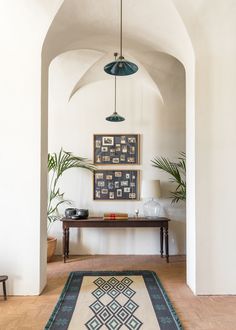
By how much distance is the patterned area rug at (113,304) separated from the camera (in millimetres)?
2439

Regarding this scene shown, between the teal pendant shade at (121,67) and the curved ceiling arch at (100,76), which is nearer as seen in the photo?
the teal pendant shade at (121,67)

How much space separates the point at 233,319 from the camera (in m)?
2.54

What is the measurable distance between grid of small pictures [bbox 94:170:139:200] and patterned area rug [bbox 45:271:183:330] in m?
1.57

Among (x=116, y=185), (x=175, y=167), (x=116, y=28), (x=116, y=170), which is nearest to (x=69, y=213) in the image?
(x=116, y=185)

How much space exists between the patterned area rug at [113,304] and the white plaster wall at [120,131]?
47.3 inches

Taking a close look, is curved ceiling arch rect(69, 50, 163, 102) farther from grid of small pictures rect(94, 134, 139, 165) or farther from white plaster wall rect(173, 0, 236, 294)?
white plaster wall rect(173, 0, 236, 294)

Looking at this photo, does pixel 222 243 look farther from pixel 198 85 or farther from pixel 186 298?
pixel 198 85

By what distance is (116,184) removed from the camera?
16.3 feet

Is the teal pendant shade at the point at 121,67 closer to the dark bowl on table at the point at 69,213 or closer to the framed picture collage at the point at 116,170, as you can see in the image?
the framed picture collage at the point at 116,170

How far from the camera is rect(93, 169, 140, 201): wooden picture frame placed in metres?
4.97

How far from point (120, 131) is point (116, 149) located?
0.36 metres

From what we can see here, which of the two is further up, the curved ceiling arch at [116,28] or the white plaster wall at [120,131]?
the curved ceiling arch at [116,28]

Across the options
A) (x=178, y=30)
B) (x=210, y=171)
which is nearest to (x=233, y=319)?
(x=210, y=171)

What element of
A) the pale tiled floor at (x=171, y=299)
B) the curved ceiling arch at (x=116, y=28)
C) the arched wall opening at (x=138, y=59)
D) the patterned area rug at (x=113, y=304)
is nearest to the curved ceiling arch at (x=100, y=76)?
the arched wall opening at (x=138, y=59)
